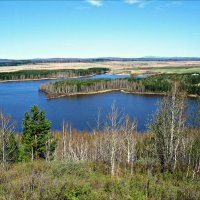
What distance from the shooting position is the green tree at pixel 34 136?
58.7ft

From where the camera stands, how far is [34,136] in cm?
1798

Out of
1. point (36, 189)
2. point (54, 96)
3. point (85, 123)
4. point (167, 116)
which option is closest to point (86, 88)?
point (54, 96)

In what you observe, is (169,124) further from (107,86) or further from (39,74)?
(39,74)

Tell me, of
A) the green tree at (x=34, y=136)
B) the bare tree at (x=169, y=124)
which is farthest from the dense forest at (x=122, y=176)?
A: the green tree at (x=34, y=136)

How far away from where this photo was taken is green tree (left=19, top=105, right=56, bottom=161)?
58.7 feet

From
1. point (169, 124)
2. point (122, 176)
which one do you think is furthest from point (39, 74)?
point (122, 176)

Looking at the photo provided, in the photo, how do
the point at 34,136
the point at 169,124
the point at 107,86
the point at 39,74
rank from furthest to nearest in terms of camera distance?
the point at 39,74 < the point at 107,86 < the point at 34,136 < the point at 169,124

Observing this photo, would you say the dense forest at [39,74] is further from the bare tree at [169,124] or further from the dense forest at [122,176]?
the bare tree at [169,124]

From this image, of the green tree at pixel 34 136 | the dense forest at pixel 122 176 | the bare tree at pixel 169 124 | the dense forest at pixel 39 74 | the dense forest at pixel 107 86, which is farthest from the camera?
the dense forest at pixel 39 74

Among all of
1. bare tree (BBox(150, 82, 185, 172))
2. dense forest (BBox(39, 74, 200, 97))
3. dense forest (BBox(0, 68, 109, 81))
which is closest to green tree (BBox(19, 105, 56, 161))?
bare tree (BBox(150, 82, 185, 172))

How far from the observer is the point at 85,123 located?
130ft

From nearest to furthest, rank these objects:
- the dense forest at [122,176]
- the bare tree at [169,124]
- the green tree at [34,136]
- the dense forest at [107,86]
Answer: the dense forest at [122,176], the bare tree at [169,124], the green tree at [34,136], the dense forest at [107,86]

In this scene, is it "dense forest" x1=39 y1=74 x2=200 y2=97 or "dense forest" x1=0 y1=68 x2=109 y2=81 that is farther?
"dense forest" x1=0 y1=68 x2=109 y2=81

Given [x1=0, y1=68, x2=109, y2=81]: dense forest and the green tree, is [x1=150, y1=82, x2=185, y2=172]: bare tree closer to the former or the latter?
the green tree
